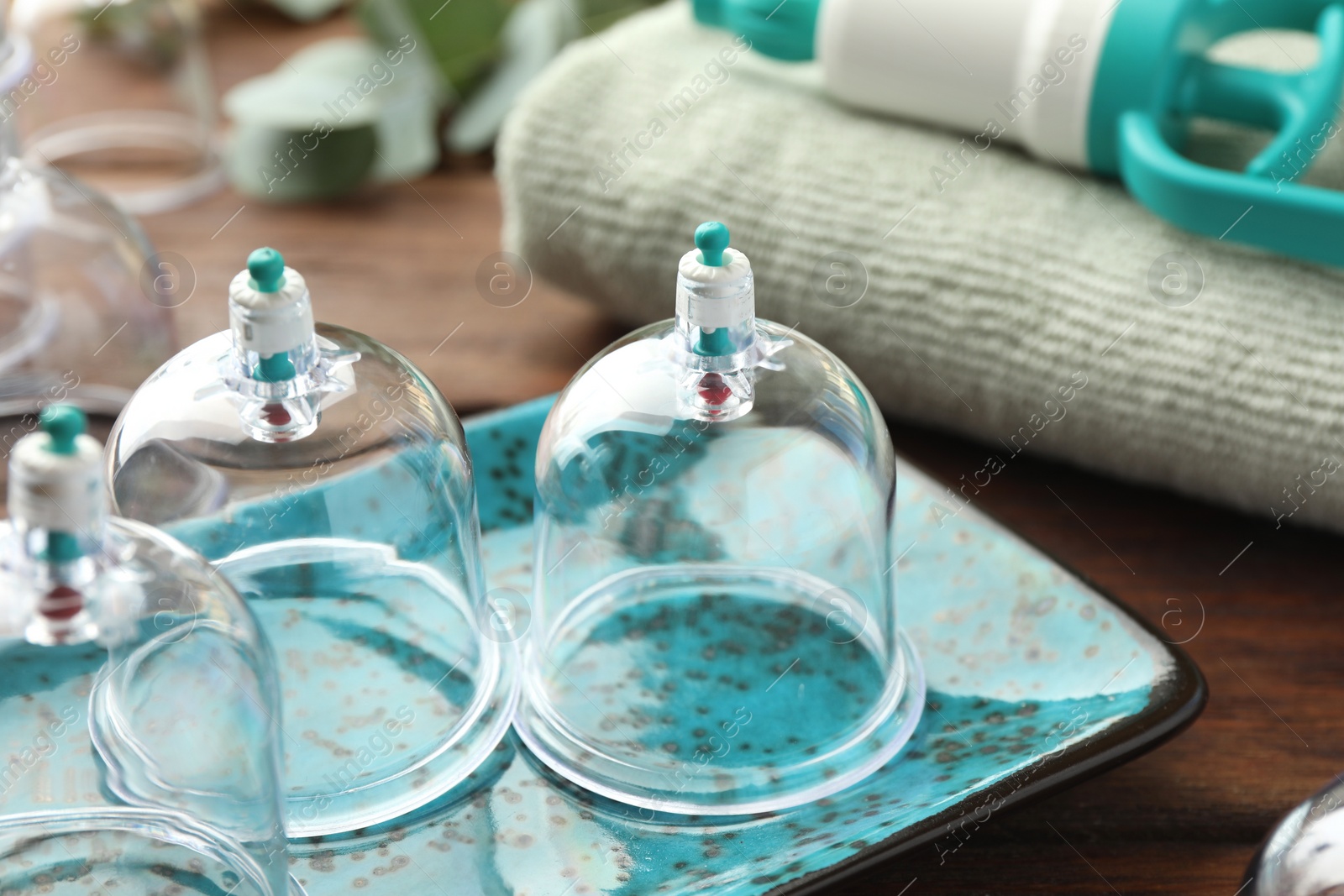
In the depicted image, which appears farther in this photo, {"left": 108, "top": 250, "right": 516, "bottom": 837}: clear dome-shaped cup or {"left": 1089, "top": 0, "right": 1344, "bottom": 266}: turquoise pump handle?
{"left": 1089, "top": 0, "right": 1344, "bottom": 266}: turquoise pump handle

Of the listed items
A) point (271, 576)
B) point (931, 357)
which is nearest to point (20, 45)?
point (271, 576)

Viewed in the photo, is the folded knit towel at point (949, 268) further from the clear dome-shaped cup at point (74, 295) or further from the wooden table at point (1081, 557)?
the clear dome-shaped cup at point (74, 295)

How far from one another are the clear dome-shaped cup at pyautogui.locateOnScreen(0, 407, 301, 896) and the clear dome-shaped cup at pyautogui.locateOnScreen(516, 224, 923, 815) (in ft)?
0.29

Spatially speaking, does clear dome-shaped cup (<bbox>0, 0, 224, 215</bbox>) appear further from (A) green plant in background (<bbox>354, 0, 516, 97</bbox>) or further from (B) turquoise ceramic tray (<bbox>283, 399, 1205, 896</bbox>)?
(B) turquoise ceramic tray (<bbox>283, 399, 1205, 896</bbox>)

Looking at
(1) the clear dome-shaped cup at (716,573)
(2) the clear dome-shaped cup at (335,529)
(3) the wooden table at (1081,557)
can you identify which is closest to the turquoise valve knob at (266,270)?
(2) the clear dome-shaped cup at (335,529)

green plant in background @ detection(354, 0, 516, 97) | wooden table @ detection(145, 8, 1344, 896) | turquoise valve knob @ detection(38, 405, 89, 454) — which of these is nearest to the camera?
turquoise valve knob @ detection(38, 405, 89, 454)

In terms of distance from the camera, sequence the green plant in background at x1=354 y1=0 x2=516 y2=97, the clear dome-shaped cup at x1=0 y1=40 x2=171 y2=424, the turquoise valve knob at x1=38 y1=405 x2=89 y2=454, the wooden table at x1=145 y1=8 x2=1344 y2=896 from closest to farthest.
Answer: the turquoise valve knob at x1=38 y1=405 x2=89 y2=454 < the wooden table at x1=145 y1=8 x2=1344 y2=896 < the clear dome-shaped cup at x1=0 y1=40 x2=171 y2=424 < the green plant in background at x1=354 y1=0 x2=516 y2=97

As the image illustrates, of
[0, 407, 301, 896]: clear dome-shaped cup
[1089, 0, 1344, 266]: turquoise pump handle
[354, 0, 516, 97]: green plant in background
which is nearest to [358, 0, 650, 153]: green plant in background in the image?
[354, 0, 516, 97]: green plant in background

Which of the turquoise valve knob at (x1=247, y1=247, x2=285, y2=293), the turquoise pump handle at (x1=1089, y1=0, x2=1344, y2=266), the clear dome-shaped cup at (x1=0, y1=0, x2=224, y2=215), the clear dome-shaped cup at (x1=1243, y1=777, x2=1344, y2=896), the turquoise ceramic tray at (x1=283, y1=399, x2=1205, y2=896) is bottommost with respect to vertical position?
the clear dome-shaped cup at (x1=0, y1=0, x2=224, y2=215)

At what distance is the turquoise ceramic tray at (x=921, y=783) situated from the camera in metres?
0.41

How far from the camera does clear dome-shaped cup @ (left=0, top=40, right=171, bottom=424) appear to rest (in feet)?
2.12

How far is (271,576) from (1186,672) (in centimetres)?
27

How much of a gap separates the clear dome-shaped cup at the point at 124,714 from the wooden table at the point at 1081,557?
0.16m

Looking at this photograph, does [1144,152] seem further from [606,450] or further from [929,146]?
[606,450]
